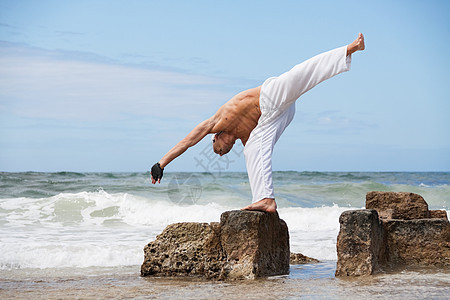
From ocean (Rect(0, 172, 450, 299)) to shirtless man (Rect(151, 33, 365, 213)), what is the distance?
0.94 meters

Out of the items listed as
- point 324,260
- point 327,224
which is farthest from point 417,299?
point 327,224


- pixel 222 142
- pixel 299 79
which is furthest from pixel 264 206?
pixel 299 79

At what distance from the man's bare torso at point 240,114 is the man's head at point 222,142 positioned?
0.06 meters

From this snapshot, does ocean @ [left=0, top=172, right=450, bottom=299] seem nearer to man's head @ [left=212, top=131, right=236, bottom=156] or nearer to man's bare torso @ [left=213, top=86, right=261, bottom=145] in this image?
man's head @ [left=212, top=131, right=236, bottom=156]

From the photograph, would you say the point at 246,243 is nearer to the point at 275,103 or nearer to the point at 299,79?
the point at 275,103

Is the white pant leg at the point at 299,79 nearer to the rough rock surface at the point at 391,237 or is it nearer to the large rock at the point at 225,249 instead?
the large rock at the point at 225,249

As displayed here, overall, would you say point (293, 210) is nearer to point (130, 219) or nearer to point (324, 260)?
point (130, 219)

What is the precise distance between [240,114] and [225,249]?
1.27m

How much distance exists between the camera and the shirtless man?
4941 mm

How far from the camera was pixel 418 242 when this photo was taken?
17.4ft

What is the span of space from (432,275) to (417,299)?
1090 mm

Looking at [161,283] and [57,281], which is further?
[57,281]

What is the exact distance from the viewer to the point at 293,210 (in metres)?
13.4

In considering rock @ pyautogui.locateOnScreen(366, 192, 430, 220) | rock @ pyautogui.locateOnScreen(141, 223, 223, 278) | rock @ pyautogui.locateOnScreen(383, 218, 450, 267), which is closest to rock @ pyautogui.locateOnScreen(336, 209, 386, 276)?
rock @ pyautogui.locateOnScreen(383, 218, 450, 267)
